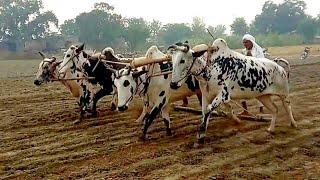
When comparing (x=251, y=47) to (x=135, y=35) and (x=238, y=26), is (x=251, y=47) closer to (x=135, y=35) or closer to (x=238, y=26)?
(x=135, y=35)

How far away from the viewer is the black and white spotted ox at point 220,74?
23.0ft

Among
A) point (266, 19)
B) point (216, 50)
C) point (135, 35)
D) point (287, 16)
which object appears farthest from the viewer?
point (266, 19)

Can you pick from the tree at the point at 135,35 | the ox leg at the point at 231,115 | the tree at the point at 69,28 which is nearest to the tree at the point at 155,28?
the tree at the point at 69,28

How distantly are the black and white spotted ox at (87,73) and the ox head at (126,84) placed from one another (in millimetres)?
2030

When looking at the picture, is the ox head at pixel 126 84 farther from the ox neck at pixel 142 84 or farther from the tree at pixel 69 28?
the tree at pixel 69 28

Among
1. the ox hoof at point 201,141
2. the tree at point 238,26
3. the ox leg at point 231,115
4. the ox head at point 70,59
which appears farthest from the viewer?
the tree at point 238,26

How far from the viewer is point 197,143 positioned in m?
7.17

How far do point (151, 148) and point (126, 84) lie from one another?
1101 millimetres

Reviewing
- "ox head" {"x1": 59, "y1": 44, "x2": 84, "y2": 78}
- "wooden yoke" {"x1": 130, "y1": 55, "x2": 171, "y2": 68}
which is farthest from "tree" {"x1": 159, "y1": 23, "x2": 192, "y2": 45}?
"wooden yoke" {"x1": 130, "y1": 55, "x2": 171, "y2": 68}

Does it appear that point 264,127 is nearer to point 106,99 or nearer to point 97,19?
point 106,99

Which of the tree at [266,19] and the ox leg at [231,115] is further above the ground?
the tree at [266,19]

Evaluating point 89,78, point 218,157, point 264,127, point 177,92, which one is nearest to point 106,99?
point 89,78

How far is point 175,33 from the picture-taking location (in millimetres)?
90562

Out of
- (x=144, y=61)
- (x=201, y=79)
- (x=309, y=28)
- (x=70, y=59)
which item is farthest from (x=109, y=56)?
(x=309, y=28)
